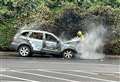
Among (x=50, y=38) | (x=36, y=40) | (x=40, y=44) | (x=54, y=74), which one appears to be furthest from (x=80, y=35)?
(x=54, y=74)

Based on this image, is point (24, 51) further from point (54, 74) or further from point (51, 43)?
point (54, 74)

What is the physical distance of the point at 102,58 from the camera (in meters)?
26.4

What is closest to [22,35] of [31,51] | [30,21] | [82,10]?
[31,51]

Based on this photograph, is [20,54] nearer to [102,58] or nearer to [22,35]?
[22,35]

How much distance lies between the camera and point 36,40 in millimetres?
25719

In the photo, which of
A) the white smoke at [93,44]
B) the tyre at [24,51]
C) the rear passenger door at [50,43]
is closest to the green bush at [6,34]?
the tyre at [24,51]

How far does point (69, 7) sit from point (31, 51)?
16.1ft

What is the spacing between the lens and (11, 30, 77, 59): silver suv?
25.7 metres

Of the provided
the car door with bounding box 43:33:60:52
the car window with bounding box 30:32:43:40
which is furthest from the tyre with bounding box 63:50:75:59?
the car window with bounding box 30:32:43:40

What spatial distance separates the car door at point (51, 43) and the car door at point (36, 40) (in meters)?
0.26

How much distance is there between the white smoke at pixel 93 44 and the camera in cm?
2656

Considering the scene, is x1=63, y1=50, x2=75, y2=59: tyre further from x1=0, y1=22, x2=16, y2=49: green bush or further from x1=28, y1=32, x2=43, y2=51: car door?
x1=0, y1=22, x2=16, y2=49: green bush

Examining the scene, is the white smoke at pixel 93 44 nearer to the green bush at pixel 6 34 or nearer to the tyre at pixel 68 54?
the tyre at pixel 68 54

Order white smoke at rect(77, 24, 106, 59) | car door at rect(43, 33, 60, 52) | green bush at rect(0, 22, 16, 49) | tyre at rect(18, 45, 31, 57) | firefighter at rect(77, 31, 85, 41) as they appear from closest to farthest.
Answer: tyre at rect(18, 45, 31, 57), car door at rect(43, 33, 60, 52), white smoke at rect(77, 24, 106, 59), firefighter at rect(77, 31, 85, 41), green bush at rect(0, 22, 16, 49)
